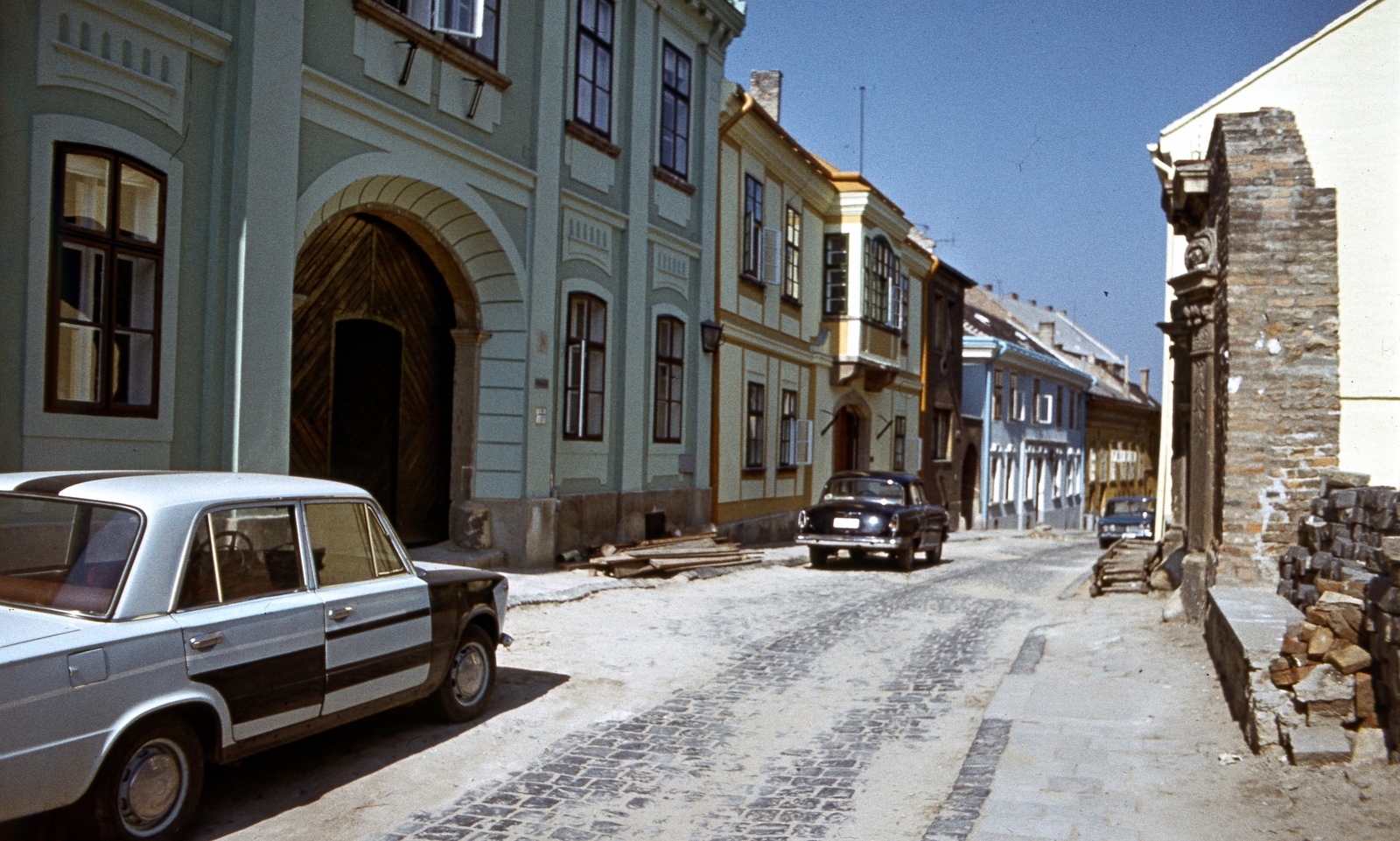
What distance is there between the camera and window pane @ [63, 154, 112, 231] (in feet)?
25.9

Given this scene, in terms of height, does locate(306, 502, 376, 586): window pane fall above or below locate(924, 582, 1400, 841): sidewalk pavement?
above

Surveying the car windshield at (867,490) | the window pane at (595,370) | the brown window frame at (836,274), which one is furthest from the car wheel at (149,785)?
the brown window frame at (836,274)

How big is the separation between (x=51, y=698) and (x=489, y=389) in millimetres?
9412

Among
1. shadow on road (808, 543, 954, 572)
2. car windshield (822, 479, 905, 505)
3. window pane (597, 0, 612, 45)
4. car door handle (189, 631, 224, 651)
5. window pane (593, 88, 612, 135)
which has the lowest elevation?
shadow on road (808, 543, 954, 572)

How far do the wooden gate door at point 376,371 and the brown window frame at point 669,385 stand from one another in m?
3.87

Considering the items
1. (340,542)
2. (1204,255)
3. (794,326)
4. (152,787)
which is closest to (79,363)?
(340,542)

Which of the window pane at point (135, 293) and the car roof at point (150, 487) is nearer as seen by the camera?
the car roof at point (150, 487)

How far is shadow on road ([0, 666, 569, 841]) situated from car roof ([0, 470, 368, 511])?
4.19 ft

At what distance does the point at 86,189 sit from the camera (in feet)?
26.4

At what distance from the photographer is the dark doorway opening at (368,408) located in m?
12.2

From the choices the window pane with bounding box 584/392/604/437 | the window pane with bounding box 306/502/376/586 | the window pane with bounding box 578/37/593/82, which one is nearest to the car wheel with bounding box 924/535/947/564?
the window pane with bounding box 584/392/604/437

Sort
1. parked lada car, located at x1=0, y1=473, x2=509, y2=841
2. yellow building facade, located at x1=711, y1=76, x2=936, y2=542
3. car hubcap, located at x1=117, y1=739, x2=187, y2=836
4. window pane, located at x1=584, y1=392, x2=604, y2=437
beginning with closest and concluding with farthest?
parked lada car, located at x1=0, y1=473, x2=509, y2=841 < car hubcap, located at x1=117, y1=739, x2=187, y2=836 < window pane, located at x1=584, y1=392, x2=604, y2=437 < yellow building facade, located at x1=711, y1=76, x2=936, y2=542

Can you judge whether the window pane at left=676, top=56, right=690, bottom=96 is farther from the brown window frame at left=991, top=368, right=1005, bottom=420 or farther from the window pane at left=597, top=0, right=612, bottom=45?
the brown window frame at left=991, top=368, right=1005, bottom=420

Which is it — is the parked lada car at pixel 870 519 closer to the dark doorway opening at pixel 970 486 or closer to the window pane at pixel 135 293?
the window pane at pixel 135 293
